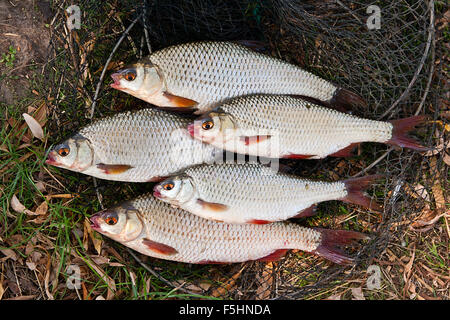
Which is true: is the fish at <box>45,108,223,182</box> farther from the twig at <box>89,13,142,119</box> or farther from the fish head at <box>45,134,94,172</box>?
the twig at <box>89,13,142,119</box>

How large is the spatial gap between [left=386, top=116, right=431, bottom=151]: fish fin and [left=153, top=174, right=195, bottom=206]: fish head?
4.56ft

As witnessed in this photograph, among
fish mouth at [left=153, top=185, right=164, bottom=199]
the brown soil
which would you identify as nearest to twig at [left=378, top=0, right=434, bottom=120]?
fish mouth at [left=153, top=185, right=164, bottom=199]

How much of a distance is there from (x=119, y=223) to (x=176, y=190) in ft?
1.42

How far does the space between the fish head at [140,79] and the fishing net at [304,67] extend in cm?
30

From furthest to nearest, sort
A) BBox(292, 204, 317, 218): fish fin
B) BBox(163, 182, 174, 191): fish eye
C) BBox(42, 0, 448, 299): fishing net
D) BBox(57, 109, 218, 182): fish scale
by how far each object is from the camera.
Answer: BBox(42, 0, 448, 299): fishing net, BBox(292, 204, 317, 218): fish fin, BBox(57, 109, 218, 182): fish scale, BBox(163, 182, 174, 191): fish eye

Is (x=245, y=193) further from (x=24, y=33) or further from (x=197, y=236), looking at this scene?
(x=24, y=33)

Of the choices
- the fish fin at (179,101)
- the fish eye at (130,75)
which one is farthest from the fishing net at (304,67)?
the fish fin at (179,101)

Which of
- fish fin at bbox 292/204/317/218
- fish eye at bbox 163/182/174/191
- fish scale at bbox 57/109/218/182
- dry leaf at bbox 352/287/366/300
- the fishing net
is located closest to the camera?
fish eye at bbox 163/182/174/191

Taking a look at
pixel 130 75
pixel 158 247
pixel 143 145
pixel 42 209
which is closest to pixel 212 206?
pixel 158 247

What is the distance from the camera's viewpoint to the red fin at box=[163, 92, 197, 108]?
2.52m

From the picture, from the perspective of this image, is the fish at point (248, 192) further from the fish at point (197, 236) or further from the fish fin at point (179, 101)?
the fish fin at point (179, 101)

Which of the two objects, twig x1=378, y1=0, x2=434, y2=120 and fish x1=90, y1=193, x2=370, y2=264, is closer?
fish x1=90, y1=193, x2=370, y2=264
